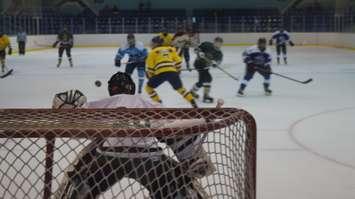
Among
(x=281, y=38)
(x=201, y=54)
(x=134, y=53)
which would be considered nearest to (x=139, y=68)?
(x=134, y=53)

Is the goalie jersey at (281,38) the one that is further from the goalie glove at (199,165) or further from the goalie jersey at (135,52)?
the goalie glove at (199,165)

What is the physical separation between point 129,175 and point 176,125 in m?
0.36

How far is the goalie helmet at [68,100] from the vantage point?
250 centimetres

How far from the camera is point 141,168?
2.11 m

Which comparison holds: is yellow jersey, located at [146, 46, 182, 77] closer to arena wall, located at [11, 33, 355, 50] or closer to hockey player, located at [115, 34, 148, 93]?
hockey player, located at [115, 34, 148, 93]

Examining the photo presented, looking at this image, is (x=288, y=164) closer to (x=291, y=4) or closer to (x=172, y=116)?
(x=172, y=116)

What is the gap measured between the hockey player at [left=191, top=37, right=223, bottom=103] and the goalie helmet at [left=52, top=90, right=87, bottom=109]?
16.8 ft

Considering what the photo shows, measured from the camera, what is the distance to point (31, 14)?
906 inches

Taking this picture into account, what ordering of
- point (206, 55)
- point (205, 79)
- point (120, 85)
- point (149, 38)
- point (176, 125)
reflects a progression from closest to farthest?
1. point (176, 125)
2. point (120, 85)
3. point (205, 79)
4. point (206, 55)
5. point (149, 38)

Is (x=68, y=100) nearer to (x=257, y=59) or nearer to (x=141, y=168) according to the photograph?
(x=141, y=168)

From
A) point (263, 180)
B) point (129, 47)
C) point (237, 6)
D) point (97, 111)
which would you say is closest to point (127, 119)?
point (97, 111)

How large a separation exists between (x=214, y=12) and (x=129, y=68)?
16280mm

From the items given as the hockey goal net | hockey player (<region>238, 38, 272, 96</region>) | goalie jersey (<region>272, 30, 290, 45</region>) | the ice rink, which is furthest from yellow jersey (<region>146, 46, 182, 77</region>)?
goalie jersey (<region>272, 30, 290, 45</region>)

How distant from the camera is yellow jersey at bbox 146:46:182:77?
661 cm
